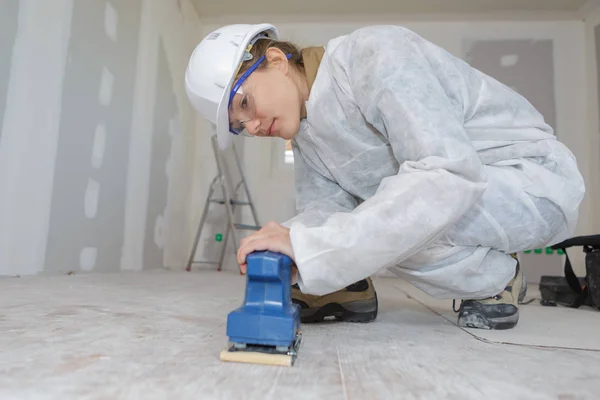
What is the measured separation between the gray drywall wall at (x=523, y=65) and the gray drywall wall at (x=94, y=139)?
9.94ft

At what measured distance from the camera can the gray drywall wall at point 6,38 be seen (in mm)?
1917

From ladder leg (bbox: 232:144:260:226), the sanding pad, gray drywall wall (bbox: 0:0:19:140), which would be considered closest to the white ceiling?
ladder leg (bbox: 232:144:260:226)

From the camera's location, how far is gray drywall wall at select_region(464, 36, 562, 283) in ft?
13.6

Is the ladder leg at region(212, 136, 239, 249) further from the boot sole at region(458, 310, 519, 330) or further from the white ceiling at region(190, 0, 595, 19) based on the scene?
the boot sole at region(458, 310, 519, 330)

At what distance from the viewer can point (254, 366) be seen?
2.19 feet

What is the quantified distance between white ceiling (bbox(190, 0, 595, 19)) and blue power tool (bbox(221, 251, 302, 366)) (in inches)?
152

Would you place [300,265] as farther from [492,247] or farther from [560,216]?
[560,216]

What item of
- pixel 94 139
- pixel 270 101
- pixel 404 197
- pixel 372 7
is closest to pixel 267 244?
pixel 404 197

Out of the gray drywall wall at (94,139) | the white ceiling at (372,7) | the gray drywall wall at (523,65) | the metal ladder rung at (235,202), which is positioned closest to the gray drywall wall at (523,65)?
the gray drywall wall at (523,65)

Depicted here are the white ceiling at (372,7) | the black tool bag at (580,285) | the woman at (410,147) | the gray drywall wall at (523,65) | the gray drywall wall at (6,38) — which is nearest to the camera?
the woman at (410,147)

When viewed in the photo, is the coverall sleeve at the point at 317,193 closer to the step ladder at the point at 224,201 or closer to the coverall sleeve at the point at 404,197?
the coverall sleeve at the point at 404,197

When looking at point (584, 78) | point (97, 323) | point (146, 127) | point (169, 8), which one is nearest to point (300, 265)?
point (97, 323)

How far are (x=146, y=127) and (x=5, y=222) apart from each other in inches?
54.2

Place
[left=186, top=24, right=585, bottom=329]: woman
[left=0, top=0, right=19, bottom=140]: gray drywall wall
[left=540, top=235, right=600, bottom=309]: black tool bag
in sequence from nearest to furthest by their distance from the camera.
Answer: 1. [left=186, top=24, right=585, bottom=329]: woman
2. [left=540, top=235, right=600, bottom=309]: black tool bag
3. [left=0, top=0, right=19, bottom=140]: gray drywall wall
